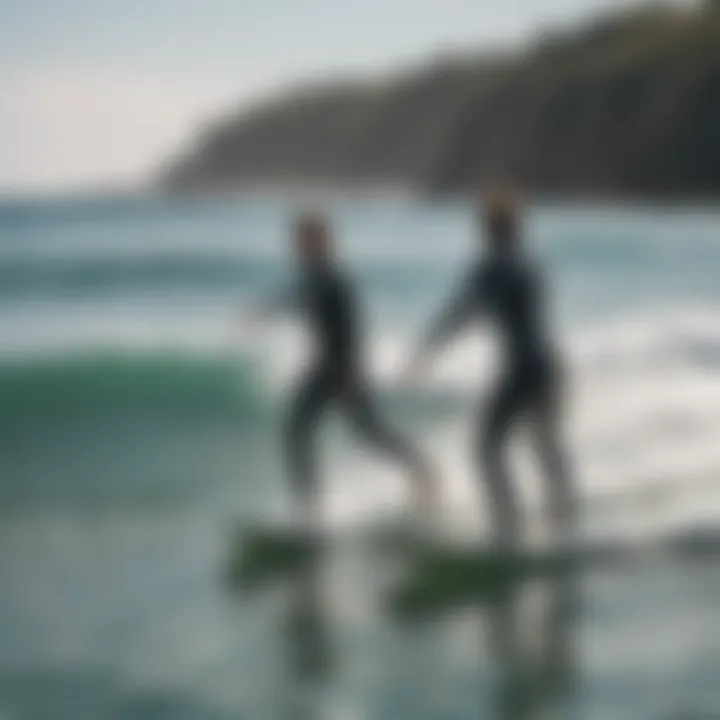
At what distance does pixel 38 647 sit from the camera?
168 cm

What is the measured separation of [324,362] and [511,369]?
10.8 inches

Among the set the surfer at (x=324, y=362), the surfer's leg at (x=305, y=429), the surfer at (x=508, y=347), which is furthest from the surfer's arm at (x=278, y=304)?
the surfer at (x=508, y=347)

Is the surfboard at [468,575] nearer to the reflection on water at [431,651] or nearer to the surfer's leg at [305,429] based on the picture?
the reflection on water at [431,651]

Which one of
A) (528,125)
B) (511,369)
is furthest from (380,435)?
(528,125)

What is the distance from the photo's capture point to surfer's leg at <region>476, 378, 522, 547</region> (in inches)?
67.7

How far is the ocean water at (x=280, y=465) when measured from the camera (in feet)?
5.46

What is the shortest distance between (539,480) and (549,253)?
1.10 feet

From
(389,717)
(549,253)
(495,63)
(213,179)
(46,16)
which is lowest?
(389,717)

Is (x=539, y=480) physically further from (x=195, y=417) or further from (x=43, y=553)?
(x=43, y=553)

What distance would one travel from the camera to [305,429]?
1717 millimetres

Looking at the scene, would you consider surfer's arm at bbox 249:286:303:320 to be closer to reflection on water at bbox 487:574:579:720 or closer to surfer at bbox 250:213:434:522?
surfer at bbox 250:213:434:522

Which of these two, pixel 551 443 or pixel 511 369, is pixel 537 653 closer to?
pixel 551 443

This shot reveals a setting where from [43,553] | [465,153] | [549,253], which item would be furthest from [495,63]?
[43,553]

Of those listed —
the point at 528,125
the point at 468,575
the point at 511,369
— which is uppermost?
the point at 528,125
